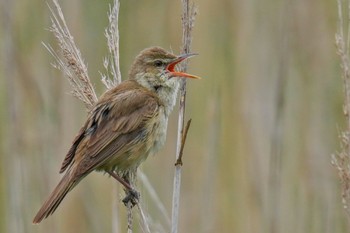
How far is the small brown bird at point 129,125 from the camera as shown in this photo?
3.21 metres

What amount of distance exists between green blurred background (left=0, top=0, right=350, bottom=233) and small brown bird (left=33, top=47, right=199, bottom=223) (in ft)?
1.71

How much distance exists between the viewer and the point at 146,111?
11.3ft

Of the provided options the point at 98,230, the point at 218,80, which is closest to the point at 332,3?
the point at 218,80

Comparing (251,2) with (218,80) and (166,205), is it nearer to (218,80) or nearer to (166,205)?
(218,80)

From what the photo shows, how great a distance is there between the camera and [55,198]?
3.00 metres

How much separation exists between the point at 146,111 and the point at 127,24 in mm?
1097

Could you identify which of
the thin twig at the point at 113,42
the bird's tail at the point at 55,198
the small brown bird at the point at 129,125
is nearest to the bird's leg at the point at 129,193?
the small brown bird at the point at 129,125

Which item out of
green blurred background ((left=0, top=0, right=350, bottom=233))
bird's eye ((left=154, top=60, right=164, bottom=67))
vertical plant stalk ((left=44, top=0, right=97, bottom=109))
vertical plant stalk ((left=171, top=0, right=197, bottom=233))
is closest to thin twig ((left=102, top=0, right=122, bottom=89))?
vertical plant stalk ((left=44, top=0, right=97, bottom=109))

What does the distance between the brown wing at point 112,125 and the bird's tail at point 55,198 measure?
8 cm

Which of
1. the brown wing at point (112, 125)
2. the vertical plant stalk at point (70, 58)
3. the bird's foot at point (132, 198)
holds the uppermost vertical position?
the vertical plant stalk at point (70, 58)

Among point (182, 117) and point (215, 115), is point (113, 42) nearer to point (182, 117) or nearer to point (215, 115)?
point (182, 117)

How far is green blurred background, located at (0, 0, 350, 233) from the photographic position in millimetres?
4000

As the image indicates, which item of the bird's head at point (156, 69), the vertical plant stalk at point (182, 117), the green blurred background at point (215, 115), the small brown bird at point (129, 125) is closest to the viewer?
the vertical plant stalk at point (182, 117)

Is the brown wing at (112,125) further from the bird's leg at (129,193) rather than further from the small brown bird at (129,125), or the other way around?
the bird's leg at (129,193)
